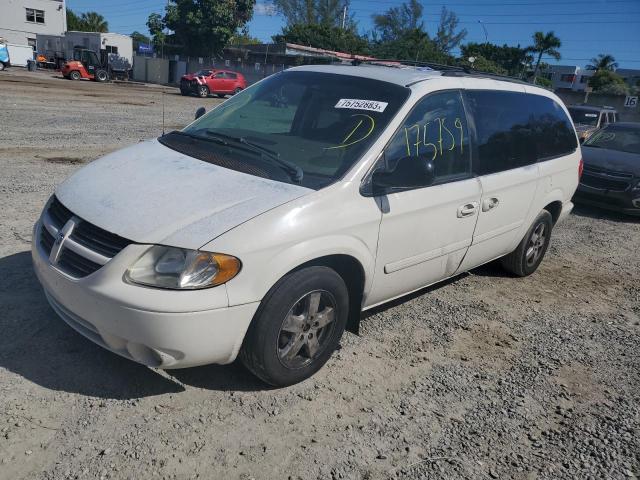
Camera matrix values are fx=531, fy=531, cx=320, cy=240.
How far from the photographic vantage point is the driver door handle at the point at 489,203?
410cm

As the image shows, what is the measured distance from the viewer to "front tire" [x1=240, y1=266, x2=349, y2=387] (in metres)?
2.81

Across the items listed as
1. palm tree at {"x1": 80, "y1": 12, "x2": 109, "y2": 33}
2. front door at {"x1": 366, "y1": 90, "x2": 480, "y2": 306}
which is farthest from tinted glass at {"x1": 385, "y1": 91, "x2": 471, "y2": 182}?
palm tree at {"x1": 80, "y1": 12, "x2": 109, "y2": 33}

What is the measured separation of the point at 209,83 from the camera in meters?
32.9

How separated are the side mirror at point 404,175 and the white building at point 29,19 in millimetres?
59176

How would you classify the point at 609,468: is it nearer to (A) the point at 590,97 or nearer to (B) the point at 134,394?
(B) the point at 134,394

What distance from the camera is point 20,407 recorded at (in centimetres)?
273

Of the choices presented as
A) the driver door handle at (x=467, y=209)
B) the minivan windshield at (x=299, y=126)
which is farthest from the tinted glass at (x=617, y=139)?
the minivan windshield at (x=299, y=126)

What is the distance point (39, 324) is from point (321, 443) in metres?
2.05

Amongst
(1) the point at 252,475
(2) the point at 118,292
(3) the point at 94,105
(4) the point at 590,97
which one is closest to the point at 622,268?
(1) the point at 252,475

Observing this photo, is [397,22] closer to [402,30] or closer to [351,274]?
[402,30]

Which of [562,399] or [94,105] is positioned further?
[94,105]

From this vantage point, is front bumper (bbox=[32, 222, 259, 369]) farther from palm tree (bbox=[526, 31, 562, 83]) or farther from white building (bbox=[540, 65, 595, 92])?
white building (bbox=[540, 65, 595, 92])

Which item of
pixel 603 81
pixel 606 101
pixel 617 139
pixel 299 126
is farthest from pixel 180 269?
pixel 603 81

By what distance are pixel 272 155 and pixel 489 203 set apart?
6.02ft
